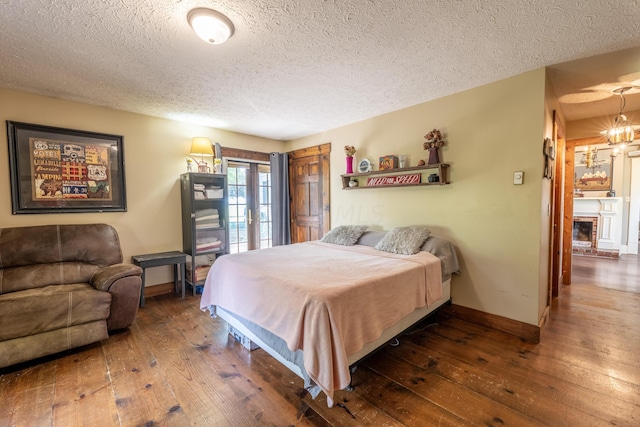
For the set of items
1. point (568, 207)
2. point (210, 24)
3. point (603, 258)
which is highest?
point (210, 24)

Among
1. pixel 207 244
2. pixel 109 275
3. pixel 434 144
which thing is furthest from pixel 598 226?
pixel 109 275

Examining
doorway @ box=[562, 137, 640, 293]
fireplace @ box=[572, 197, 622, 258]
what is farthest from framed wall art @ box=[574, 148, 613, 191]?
fireplace @ box=[572, 197, 622, 258]

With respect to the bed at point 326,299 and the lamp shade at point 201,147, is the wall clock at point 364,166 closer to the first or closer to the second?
the bed at point 326,299

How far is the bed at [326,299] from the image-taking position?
60.1 inches

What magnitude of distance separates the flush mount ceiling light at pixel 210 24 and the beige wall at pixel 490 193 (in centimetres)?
229

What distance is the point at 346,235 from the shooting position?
3439 mm

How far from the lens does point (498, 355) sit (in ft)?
7.07

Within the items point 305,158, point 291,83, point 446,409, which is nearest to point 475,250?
point 446,409

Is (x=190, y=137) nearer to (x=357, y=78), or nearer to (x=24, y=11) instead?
(x=24, y=11)

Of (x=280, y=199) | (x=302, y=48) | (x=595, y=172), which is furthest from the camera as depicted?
(x=595, y=172)

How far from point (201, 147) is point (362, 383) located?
11.2 ft

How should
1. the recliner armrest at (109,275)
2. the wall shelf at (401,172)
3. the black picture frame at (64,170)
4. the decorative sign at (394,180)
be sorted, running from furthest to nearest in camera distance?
the decorative sign at (394,180)
the wall shelf at (401,172)
the black picture frame at (64,170)
the recliner armrest at (109,275)

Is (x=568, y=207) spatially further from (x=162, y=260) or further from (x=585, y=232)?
(x=162, y=260)

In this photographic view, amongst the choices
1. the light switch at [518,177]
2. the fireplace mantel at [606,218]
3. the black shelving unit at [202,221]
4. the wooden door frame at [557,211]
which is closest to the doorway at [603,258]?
the fireplace mantel at [606,218]
